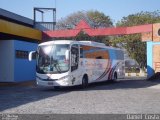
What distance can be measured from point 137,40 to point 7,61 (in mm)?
26100

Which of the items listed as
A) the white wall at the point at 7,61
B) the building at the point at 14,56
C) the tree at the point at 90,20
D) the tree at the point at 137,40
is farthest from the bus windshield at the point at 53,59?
the tree at the point at 90,20

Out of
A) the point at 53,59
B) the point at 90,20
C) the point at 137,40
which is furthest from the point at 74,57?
the point at 90,20

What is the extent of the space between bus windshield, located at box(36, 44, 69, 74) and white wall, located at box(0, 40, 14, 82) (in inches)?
243

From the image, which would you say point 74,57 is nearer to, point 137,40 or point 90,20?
point 137,40

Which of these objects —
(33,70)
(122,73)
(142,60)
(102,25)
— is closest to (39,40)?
(33,70)

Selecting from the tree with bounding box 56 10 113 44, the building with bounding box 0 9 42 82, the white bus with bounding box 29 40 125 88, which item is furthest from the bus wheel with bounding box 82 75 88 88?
the tree with bounding box 56 10 113 44

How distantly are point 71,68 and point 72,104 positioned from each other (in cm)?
715

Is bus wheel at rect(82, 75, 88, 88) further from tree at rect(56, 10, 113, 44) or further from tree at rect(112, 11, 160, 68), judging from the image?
tree at rect(56, 10, 113, 44)

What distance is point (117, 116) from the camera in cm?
1138

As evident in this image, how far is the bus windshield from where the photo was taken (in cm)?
2139

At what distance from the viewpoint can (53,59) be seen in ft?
70.5

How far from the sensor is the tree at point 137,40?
5038 cm

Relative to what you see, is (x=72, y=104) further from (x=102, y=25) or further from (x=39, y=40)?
(x=102, y=25)

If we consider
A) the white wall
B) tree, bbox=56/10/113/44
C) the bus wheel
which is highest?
tree, bbox=56/10/113/44
